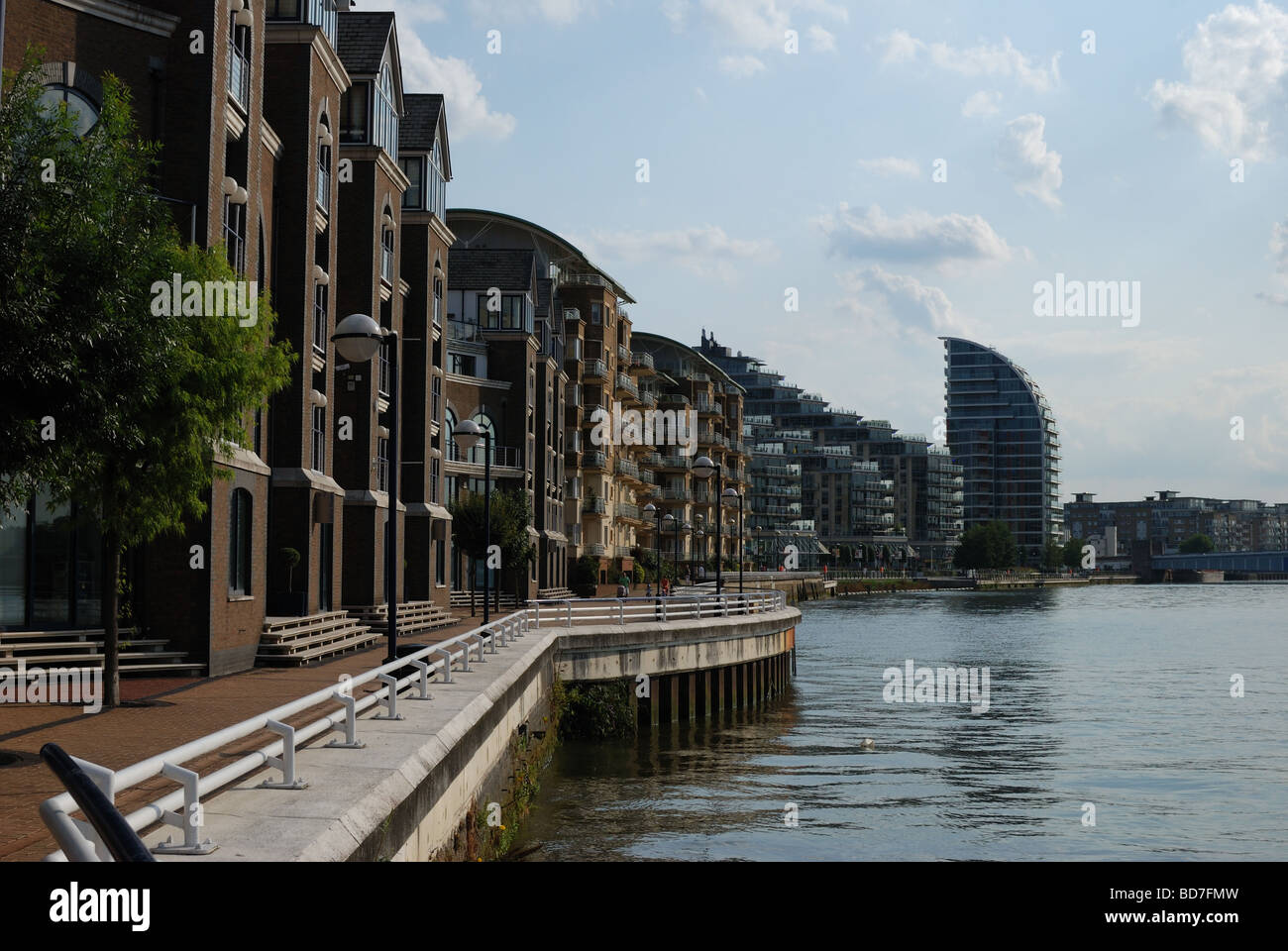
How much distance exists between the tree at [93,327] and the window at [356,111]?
21555mm

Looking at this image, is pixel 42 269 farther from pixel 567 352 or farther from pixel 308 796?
pixel 567 352

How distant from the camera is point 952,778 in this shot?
25922 mm

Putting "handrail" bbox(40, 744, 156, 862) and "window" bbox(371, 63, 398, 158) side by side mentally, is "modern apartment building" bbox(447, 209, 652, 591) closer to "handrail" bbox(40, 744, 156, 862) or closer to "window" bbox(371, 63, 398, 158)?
"window" bbox(371, 63, 398, 158)

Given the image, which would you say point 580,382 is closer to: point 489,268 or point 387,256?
point 489,268

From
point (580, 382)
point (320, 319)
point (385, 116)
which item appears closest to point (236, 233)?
point (320, 319)

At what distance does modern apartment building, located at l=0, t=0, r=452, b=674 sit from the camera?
2214 centimetres

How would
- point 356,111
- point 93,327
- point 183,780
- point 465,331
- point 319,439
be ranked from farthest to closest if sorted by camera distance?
1. point 465,331
2. point 356,111
3. point 319,439
4. point 93,327
5. point 183,780

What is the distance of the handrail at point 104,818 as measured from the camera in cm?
465

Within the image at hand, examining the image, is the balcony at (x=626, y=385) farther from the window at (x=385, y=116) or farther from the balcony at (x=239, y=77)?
the balcony at (x=239, y=77)

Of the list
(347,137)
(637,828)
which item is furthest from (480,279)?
(637,828)

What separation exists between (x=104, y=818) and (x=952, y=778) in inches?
913

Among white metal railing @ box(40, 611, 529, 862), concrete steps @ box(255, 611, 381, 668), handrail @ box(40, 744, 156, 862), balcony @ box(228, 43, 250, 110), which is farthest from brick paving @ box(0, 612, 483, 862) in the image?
balcony @ box(228, 43, 250, 110)

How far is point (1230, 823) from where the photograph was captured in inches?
871
